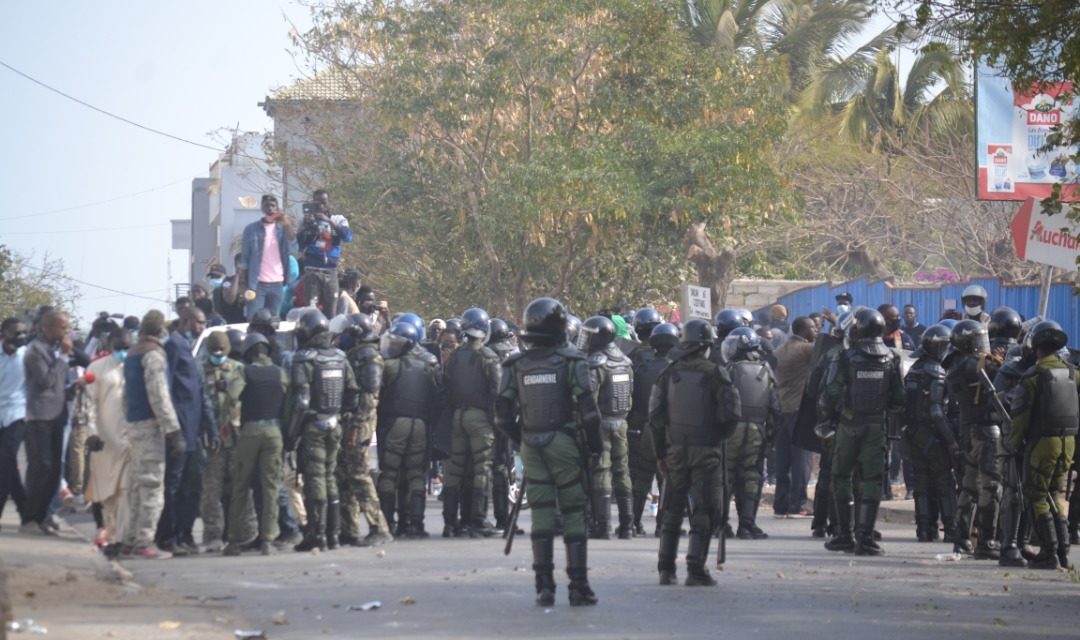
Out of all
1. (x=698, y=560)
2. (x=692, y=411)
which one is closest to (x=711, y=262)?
(x=692, y=411)

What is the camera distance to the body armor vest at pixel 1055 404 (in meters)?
11.9

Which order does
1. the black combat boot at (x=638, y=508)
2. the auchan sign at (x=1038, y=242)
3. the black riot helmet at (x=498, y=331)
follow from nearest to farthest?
the black combat boot at (x=638, y=508) < the black riot helmet at (x=498, y=331) < the auchan sign at (x=1038, y=242)

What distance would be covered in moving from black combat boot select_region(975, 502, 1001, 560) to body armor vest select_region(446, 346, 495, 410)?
13.7ft

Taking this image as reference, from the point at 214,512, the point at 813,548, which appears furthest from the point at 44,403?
the point at 813,548

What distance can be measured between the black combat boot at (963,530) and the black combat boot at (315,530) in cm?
504

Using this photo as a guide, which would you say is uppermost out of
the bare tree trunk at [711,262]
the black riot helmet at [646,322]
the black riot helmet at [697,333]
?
the bare tree trunk at [711,262]

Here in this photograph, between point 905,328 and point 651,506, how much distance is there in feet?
21.7

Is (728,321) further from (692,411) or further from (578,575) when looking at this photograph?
(578,575)

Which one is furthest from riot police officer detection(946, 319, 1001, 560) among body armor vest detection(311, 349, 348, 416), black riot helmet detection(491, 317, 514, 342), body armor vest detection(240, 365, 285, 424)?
body armor vest detection(240, 365, 285, 424)

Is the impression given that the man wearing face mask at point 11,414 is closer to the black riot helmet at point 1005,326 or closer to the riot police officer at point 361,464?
the riot police officer at point 361,464

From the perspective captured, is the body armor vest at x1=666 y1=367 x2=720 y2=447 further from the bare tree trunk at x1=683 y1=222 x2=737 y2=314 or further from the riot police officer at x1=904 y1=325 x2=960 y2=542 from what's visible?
the bare tree trunk at x1=683 y1=222 x2=737 y2=314

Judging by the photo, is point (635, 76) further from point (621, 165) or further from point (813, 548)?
point (813, 548)

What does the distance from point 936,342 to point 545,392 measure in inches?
187

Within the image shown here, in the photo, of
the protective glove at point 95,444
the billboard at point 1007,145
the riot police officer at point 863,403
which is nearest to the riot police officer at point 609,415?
the riot police officer at point 863,403
